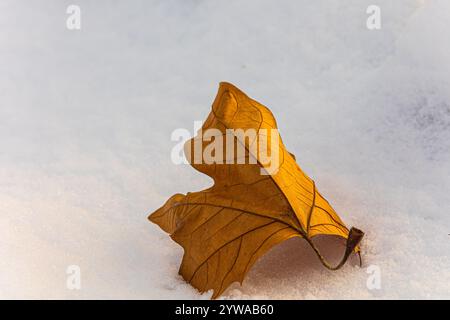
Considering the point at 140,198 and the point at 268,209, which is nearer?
the point at 268,209

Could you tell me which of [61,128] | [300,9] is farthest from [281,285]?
[300,9]

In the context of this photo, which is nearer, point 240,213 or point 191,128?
point 240,213

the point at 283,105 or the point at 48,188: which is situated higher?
the point at 283,105

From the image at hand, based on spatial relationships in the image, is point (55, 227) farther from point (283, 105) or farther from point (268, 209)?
point (283, 105)

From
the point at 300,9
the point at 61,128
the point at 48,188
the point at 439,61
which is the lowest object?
the point at 48,188

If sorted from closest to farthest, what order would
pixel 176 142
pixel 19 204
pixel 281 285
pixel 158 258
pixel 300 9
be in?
1. pixel 281 285
2. pixel 158 258
3. pixel 19 204
4. pixel 176 142
5. pixel 300 9

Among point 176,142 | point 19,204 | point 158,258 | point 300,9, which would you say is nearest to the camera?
point 158,258
